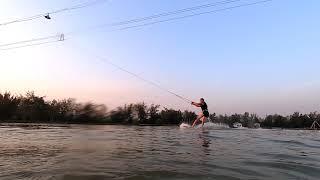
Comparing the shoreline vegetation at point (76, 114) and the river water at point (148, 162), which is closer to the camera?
the river water at point (148, 162)

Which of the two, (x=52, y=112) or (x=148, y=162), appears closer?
(x=148, y=162)

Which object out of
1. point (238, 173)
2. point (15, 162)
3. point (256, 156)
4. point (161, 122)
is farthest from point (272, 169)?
point (161, 122)

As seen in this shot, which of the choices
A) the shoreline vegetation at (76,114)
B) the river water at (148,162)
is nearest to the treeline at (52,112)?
the shoreline vegetation at (76,114)

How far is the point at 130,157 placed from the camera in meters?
11.3

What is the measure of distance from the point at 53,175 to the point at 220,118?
4703 cm

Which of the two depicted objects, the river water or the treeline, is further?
the treeline

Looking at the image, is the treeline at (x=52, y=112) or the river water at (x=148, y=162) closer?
the river water at (x=148, y=162)

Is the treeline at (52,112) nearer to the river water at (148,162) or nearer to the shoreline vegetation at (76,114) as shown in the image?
the shoreline vegetation at (76,114)

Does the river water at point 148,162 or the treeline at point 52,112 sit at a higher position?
the treeline at point 52,112

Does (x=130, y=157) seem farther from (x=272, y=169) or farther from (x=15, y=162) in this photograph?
(x=272, y=169)

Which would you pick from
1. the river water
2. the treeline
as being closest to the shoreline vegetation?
the treeline

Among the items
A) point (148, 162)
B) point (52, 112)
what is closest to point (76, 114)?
point (52, 112)

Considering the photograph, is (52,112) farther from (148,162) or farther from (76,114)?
(148,162)

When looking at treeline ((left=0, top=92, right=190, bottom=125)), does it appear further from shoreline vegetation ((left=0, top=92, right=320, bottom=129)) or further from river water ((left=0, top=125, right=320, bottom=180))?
river water ((left=0, top=125, right=320, bottom=180))
